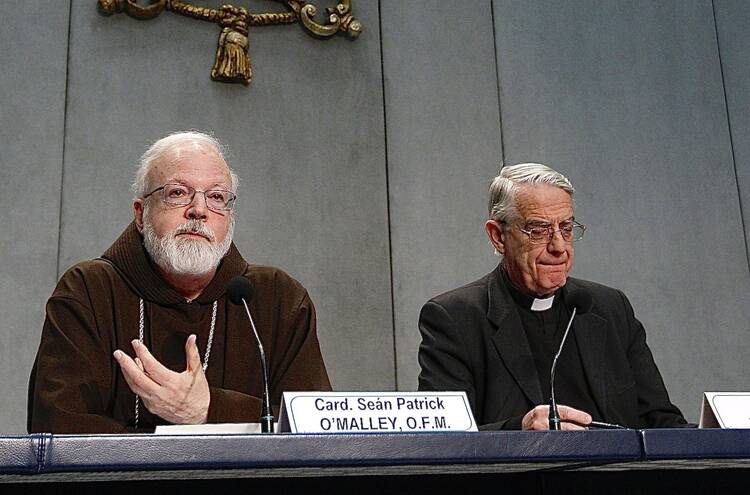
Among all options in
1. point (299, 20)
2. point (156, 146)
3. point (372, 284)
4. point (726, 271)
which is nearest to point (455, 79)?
point (299, 20)

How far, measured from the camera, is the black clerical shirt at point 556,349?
2.94 m

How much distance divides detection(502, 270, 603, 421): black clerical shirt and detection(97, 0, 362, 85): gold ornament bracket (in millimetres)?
1686

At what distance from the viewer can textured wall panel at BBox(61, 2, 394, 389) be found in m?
4.02

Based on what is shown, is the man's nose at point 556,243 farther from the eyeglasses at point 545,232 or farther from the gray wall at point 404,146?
the gray wall at point 404,146

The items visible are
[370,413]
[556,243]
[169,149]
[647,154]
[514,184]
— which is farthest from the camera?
[647,154]

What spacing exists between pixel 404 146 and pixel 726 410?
2.55m

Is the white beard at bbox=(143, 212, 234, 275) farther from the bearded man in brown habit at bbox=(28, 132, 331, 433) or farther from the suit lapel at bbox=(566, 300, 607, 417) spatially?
the suit lapel at bbox=(566, 300, 607, 417)

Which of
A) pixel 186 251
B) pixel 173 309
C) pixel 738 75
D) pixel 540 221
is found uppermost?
pixel 738 75

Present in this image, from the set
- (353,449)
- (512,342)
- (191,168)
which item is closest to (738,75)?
(512,342)

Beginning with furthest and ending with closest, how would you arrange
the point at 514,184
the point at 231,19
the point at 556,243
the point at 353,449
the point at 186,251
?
the point at 231,19 → the point at 514,184 → the point at 556,243 → the point at 186,251 → the point at 353,449

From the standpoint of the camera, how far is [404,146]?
14.4 feet

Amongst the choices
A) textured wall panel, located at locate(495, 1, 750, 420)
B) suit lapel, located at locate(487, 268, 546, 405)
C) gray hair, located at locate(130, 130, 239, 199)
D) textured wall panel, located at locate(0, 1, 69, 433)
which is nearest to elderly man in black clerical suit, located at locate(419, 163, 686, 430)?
suit lapel, located at locate(487, 268, 546, 405)

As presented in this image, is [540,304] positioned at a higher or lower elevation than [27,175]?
lower

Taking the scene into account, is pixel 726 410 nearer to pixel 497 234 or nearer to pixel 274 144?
pixel 497 234
